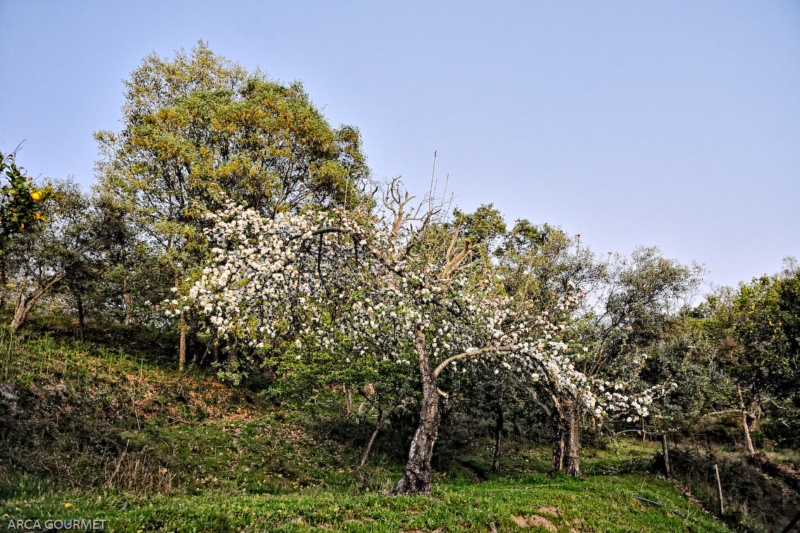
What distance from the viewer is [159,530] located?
5.86 meters

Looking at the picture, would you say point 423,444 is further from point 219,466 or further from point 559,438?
point 559,438

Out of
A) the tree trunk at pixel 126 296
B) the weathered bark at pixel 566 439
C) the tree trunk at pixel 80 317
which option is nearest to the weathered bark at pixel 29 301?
the tree trunk at pixel 80 317

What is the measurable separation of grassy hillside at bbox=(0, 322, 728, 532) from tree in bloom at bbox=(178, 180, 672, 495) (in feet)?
10.0

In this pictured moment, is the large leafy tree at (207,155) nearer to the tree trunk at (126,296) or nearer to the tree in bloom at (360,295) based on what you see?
the tree trunk at (126,296)

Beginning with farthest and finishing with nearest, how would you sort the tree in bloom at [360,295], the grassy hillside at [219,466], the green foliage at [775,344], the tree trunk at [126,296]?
the tree trunk at [126,296] < the green foliage at [775,344] < the tree in bloom at [360,295] < the grassy hillside at [219,466]

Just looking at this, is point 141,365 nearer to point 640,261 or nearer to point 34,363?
point 34,363

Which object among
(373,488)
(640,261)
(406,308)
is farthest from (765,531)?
(640,261)

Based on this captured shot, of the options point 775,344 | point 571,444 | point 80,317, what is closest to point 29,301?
point 80,317

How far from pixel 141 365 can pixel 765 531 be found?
29.1 meters

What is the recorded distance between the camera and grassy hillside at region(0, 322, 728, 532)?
7473 millimetres

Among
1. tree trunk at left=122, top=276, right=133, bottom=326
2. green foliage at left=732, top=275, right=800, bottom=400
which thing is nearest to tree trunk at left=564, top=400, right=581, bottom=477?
green foliage at left=732, top=275, right=800, bottom=400

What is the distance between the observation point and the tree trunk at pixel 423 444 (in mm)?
10406

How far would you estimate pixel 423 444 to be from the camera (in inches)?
433

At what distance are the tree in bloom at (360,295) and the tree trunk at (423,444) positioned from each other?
0.03 m
